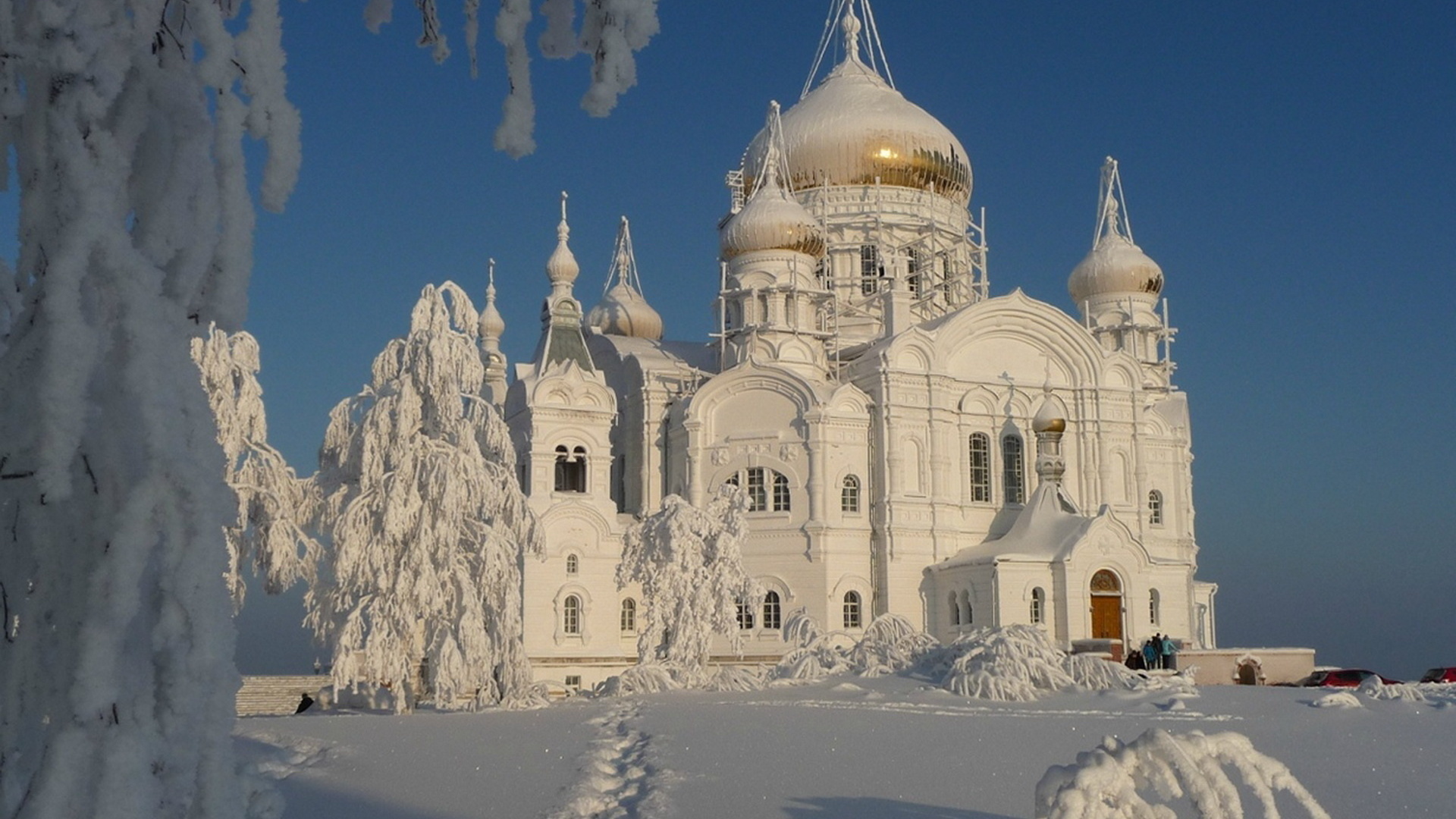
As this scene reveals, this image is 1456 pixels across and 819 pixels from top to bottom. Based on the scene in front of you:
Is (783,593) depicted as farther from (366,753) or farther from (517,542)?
(366,753)

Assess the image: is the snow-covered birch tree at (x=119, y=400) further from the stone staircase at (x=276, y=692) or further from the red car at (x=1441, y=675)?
the red car at (x=1441, y=675)

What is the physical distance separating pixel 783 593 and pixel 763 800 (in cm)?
2291

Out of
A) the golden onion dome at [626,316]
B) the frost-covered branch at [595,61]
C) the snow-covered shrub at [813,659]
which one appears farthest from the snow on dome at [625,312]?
the frost-covered branch at [595,61]

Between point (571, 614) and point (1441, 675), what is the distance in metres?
18.4

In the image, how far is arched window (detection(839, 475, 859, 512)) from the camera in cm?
3341

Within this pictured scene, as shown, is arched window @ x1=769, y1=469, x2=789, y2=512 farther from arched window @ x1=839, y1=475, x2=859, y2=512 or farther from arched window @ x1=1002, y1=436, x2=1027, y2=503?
arched window @ x1=1002, y1=436, x2=1027, y2=503

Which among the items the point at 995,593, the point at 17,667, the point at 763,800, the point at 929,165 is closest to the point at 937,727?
the point at 763,800

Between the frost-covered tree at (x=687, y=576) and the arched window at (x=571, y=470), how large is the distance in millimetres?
7431

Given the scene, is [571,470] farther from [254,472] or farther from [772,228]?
[254,472]

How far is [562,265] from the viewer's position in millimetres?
37562

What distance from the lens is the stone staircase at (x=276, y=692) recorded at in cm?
2736

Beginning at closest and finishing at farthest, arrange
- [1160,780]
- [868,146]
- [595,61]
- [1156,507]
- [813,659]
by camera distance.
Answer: [595,61] → [1160,780] → [813,659] → [1156,507] → [868,146]

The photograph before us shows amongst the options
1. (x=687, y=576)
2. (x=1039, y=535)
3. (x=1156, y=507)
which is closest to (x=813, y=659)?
(x=687, y=576)

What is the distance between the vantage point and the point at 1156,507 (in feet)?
125
